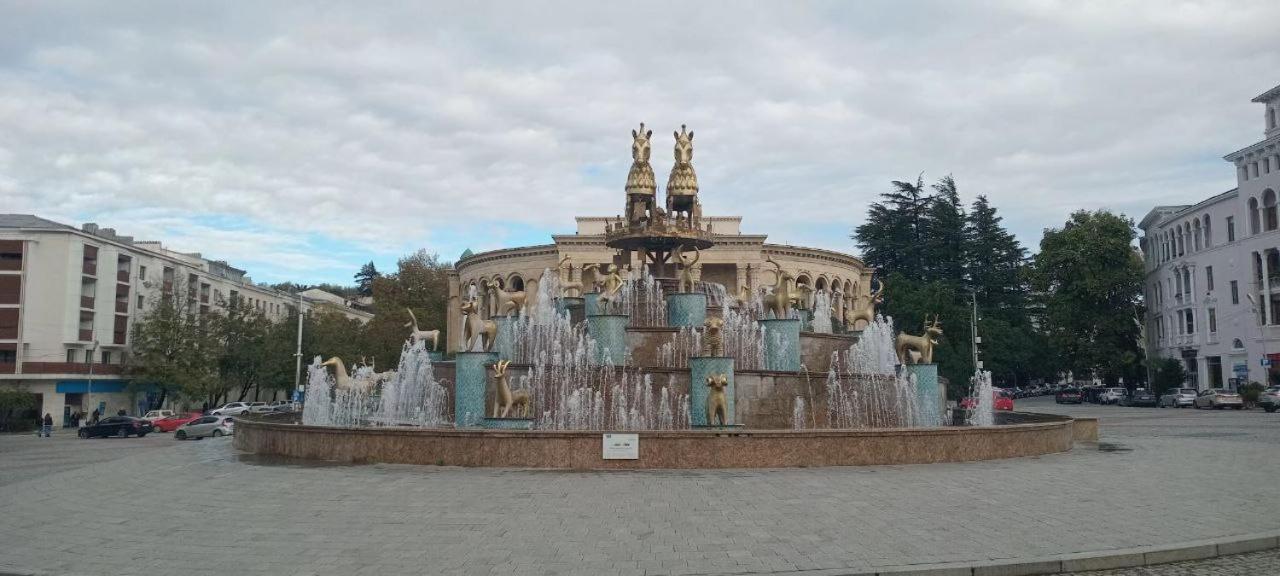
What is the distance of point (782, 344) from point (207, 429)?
2548cm

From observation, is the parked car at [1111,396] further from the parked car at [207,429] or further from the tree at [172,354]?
the tree at [172,354]

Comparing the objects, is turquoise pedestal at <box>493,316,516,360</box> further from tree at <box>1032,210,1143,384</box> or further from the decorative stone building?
tree at <box>1032,210,1143,384</box>

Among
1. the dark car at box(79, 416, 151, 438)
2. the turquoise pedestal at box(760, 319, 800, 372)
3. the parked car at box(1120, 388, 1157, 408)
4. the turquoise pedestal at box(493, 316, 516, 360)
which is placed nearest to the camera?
the turquoise pedestal at box(760, 319, 800, 372)

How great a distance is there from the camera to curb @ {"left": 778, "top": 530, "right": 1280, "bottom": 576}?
348 inches

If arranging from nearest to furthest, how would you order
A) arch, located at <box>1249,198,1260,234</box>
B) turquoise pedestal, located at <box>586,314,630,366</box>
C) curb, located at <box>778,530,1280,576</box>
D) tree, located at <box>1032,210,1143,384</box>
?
curb, located at <box>778,530,1280,576</box>
turquoise pedestal, located at <box>586,314,630,366</box>
arch, located at <box>1249,198,1260,234</box>
tree, located at <box>1032,210,1143,384</box>

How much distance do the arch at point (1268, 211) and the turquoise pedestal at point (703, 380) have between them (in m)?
48.8

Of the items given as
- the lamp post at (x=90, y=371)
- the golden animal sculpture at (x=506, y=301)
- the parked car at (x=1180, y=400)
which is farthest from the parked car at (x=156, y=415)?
the parked car at (x=1180, y=400)

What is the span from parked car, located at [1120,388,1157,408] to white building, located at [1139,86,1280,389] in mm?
4586

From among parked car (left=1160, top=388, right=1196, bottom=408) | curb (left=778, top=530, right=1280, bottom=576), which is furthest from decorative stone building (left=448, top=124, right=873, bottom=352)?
curb (left=778, top=530, right=1280, bottom=576)

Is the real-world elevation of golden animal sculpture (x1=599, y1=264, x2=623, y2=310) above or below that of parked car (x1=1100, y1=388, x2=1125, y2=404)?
above

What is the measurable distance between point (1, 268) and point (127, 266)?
7.62 metres

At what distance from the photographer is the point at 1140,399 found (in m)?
57.8

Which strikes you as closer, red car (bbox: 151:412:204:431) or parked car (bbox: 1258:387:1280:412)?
parked car (bbox: 1258:387:1280:412)

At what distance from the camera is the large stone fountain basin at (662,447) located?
16188 mm
